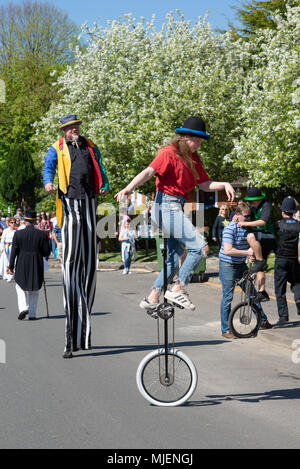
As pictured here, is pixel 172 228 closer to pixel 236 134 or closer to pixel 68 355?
pixel 68 355

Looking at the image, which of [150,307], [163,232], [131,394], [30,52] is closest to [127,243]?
[131,394]

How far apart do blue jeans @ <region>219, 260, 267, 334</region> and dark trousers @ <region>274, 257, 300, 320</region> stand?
58cm

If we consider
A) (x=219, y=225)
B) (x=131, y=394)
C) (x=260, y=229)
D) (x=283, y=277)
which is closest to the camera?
(x=131, y=394)

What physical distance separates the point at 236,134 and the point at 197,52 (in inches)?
157

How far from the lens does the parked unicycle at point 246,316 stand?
10.6 metres

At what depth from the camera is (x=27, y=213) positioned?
13406 mm

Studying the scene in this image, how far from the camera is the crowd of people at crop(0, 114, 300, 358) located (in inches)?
259

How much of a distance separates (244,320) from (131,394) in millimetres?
4024

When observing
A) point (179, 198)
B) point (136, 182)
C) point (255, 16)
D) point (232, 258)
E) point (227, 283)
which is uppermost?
point (255, 16)

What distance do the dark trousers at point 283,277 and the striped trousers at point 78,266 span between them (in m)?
3.91

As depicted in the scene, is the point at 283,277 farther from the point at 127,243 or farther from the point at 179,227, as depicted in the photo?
the point at 127,243

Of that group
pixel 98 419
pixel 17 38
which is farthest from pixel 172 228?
pixel 17 38

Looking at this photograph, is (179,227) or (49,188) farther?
(49,188)

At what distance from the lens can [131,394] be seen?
6.97 meters
